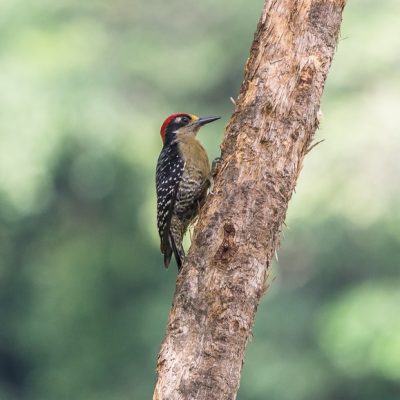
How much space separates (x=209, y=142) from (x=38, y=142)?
95.9 inches

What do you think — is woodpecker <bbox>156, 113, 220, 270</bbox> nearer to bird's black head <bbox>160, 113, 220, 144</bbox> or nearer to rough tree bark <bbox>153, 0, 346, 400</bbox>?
bird's black head <bbox>160, 113, 220, 144</bbox>

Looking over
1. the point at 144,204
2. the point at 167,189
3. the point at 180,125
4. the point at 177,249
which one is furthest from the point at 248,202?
the point at 144,204

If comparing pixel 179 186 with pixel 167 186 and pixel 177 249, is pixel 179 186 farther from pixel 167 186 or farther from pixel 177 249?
pixel 177 249

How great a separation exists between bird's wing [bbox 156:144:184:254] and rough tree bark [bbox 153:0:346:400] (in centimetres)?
157

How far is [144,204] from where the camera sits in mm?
20000

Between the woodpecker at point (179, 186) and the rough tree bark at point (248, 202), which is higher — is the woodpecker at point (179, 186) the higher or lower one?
the higher one

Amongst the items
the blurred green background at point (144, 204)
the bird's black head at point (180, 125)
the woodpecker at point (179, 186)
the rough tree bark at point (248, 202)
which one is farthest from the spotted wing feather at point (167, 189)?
the blurred green background at point (144, 204)

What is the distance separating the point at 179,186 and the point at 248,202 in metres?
1.83

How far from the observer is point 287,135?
20.1ft

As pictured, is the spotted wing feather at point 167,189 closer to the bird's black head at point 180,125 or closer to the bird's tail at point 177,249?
the bird's tail at point 177,249

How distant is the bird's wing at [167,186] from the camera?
7.84 m

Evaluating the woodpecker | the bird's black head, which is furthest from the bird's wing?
the bird's black head

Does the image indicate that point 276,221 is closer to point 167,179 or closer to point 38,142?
point 167,179

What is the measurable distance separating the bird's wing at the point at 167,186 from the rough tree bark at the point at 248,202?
5.16 feet
